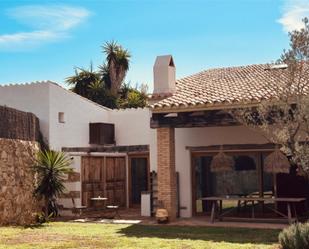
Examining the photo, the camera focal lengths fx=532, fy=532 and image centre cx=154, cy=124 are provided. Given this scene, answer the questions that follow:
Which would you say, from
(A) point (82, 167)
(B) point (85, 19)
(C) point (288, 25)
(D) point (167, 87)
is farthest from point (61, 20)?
(A) point (82, 167)

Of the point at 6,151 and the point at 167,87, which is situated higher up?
the point at 167,87

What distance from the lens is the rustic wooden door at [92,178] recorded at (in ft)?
62.4

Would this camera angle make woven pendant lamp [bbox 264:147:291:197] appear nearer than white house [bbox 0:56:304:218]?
Yes

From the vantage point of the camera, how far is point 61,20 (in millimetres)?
11891

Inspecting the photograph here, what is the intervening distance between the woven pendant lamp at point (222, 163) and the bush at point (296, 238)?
18.5 ft

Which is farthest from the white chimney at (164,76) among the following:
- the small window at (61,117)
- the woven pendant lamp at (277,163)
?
the woven pendant lamp at (277,163)

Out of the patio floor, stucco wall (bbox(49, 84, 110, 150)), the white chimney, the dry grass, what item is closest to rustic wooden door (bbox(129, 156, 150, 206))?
stucco wall (bbox(49, 84, 110, 150))

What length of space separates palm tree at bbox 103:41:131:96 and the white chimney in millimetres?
15789

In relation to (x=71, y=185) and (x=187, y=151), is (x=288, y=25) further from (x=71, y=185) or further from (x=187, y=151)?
(x=71, y=185)

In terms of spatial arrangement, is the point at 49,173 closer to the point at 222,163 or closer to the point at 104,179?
A: the point at 104,179

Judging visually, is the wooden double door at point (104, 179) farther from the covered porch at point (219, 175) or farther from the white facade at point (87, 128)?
the covered porch at point (219, 175)

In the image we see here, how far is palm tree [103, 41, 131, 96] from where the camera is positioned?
3438 centimetres

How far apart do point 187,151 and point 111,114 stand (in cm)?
534

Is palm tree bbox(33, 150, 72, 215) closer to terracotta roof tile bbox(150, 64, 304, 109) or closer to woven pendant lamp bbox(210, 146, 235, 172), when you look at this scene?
terracotta roof tile bbox(150, 64, 304, 109)
